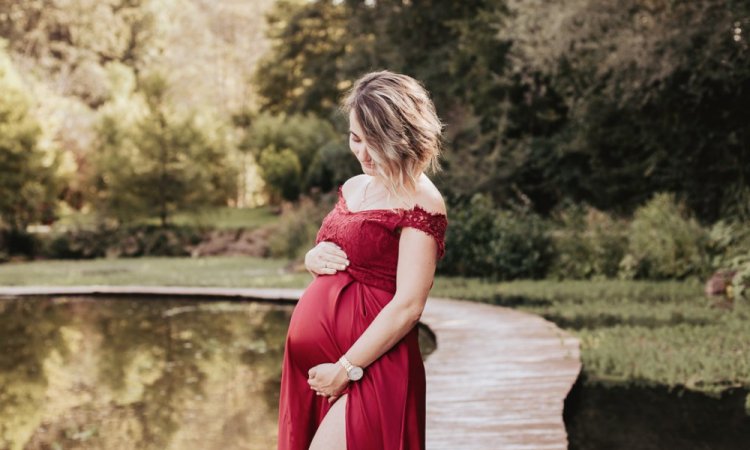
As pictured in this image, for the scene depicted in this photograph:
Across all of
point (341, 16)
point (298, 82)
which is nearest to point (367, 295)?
point (341, 16)

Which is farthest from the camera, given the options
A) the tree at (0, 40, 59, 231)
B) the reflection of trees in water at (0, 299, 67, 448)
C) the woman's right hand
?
the tree at (0, 40, 59, 231)

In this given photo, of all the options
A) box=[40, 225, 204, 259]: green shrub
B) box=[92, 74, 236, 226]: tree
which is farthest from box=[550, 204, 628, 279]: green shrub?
box=[92, 74, 236, 226]: tree

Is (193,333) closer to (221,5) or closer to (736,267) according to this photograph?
(736,267)

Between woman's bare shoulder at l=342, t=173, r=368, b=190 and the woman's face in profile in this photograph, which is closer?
the woman's face in profile

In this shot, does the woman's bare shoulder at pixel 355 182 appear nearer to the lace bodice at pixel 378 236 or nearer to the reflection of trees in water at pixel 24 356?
the lace bodice at pixel 378 236

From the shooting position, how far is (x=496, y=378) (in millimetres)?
6578

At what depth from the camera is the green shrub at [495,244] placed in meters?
14.7

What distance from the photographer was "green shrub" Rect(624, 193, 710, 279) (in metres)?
13.0

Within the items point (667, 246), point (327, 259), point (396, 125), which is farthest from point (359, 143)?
point (667, 246)

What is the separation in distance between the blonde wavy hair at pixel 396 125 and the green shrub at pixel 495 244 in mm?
12431

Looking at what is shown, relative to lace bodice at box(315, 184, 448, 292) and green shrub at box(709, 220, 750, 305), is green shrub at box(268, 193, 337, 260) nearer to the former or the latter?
green shrub at box(709, 220, 750, 305)

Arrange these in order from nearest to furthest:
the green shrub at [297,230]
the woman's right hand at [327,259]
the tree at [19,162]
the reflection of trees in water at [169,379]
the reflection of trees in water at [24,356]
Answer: the woman's right hand at [327,259]
the reflection of trees in water at [169,379]
the reflection of trees in water at [24,356]
the green shrub at [297,230]
the tree at [19,162]

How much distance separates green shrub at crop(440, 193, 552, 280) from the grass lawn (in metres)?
0.62

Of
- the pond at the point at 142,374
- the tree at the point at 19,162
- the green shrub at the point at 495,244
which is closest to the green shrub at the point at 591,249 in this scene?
the green shrub at the point at 495,244
